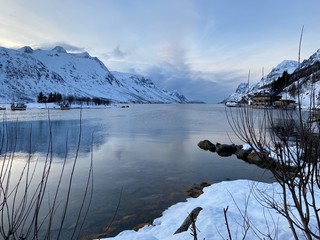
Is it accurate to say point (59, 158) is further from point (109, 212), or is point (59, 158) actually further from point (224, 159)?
point (224, 159)

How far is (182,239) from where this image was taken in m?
7.30

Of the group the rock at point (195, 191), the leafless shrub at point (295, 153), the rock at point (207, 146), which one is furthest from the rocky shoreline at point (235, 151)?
the leafless shrub at point (295, 153)

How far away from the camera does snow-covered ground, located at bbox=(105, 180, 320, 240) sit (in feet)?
23.0

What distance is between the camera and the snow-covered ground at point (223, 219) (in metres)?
7.02

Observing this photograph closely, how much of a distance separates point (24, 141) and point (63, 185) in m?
17.0

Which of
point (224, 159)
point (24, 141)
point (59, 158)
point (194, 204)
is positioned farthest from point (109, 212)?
point (24, 141)

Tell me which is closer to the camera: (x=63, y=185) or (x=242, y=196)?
(x=242, y=196)

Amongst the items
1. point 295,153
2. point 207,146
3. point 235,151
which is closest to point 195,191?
point 295,153

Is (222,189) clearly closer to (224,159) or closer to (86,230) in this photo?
(86,230)

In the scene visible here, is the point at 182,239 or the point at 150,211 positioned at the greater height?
the point at 182,239

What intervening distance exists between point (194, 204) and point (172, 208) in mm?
1259

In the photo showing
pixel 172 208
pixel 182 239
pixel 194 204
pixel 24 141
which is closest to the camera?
pixel 182 239

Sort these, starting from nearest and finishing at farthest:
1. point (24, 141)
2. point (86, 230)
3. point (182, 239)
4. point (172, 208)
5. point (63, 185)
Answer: point (182, 239) → point (86, 230) → point (172, 208) → point (63, 185) → point (24, 141)

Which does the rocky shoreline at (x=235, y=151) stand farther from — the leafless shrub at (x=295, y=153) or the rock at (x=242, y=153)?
the leafless shrub at (x=295, y=153)
